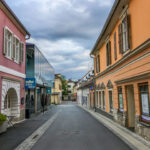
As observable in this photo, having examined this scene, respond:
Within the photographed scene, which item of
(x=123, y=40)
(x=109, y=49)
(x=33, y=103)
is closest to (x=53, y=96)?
(x=33, y=103)

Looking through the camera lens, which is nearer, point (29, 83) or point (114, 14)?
point (114, 14)

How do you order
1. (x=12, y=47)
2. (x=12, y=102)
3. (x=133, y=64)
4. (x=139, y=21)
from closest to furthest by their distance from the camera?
(x=139, y=21) → (x=133, y=64) → (x=12, y=47) → (x=12, y=102)

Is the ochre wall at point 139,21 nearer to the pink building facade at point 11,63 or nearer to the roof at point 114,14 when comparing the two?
the roof at point 114,14

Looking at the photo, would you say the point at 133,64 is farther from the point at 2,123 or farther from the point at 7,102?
the point at 7,102

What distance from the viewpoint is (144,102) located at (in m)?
7.96

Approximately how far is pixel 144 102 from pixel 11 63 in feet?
29.6

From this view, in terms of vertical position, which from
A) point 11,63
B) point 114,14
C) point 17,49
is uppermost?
point 114,14

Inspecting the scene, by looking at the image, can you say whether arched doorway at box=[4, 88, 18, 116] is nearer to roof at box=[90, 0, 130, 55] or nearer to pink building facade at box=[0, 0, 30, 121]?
pink building facade at box=[0, 0, 30, 121]

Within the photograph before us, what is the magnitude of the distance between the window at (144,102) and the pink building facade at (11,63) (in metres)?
7.88

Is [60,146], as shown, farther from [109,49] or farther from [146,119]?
[109,49]

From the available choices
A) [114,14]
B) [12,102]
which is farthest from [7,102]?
[114,14]

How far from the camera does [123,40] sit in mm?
10547

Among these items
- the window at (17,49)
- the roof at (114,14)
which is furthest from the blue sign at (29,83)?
the roof at (114,14)

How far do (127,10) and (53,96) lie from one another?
44667 mm
